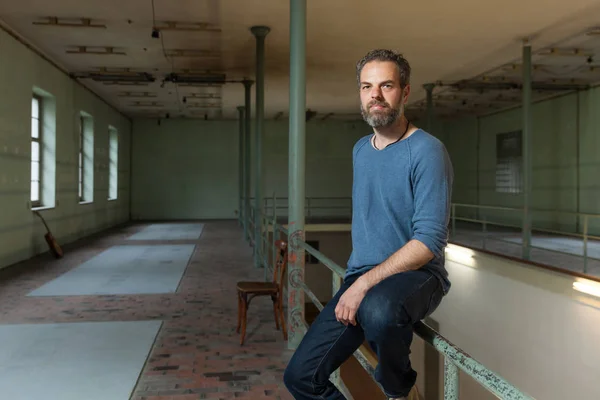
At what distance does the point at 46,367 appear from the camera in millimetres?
3375

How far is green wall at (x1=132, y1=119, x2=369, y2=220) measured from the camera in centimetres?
1758

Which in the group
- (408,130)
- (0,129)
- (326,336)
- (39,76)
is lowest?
(326,336)

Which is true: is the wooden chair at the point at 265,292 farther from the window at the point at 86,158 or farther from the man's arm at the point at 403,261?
the window at the point at 86,158

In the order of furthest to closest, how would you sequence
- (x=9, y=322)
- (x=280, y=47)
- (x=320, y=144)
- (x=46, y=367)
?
(x=320, y=144) → (x=280, y=47) → (x=9, y=322) → (x=46, y=367)

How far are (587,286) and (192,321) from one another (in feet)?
14.4

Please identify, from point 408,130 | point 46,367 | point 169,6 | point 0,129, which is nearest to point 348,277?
point 408,130

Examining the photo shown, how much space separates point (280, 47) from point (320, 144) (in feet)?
32.4

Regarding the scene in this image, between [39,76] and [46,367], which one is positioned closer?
[46,367]

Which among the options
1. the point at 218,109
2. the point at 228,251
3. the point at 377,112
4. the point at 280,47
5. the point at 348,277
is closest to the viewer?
the point at 377,112

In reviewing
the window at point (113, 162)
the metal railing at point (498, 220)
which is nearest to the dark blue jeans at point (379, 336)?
the metal railing at point (498, 220)

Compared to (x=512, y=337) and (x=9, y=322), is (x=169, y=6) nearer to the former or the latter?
(x=9, y=322)

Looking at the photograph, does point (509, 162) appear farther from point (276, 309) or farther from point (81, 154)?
point (276, 309)

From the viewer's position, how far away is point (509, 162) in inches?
567

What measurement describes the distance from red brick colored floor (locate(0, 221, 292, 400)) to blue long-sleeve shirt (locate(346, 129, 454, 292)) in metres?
1.92
